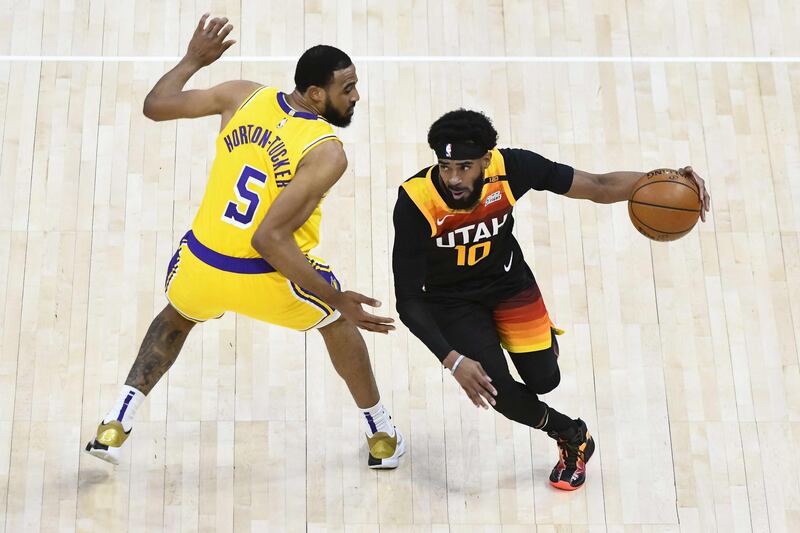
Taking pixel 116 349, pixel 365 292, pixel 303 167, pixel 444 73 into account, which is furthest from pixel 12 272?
pixel 444 73

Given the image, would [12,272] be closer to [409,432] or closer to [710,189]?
[409,432]

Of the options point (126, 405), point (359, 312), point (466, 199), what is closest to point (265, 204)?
point (359, 312)

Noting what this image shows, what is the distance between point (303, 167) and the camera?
14.5ft

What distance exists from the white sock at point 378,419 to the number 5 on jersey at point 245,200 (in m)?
1.26

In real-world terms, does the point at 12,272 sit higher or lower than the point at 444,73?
lower

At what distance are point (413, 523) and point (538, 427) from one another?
2.72ft

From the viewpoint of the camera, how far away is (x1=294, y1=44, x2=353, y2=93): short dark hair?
457 cm

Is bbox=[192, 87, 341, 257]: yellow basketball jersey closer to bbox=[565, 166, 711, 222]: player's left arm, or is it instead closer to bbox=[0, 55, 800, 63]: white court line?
bbox=[565, 166, 711, 222]: player's left arm

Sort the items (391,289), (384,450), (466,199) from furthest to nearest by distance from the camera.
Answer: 1. (391,289)
2. (384,450)
3. (466,199)

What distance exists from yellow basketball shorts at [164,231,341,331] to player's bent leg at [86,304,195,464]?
0.70ft

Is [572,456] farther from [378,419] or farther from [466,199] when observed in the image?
[466,199]

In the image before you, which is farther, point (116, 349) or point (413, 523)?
point (116, 349)

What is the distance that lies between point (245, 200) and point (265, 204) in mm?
97

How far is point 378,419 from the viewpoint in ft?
17.4
